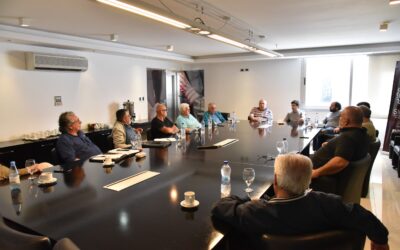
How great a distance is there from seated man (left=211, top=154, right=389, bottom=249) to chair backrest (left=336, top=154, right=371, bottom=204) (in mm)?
1248

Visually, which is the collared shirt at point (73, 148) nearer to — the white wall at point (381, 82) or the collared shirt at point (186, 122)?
the collared shirt at point (186, 122)

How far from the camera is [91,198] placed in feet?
5.90

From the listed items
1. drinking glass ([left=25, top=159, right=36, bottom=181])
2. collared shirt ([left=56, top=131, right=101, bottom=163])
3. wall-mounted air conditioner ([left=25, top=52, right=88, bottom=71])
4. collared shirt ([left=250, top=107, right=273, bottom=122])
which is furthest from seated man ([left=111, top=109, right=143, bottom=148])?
collared shirt ([left=250, top=107, right=273, bottom=122])

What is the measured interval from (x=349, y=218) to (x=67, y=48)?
5.81 m

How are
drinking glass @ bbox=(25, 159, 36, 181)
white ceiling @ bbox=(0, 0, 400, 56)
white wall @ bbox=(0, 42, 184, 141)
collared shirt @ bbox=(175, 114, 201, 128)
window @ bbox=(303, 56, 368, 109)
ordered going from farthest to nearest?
window @ bbox=(303, 56, 368, 109) < collared shirt @ bbox=(175, 114, 201, 128) < white wall @ bbox=(0, 42, 184, 141) < white ceiling @ bbox=(0, 0, 400, 56) < drinking glass @ bbox=(25, 159, 36, 181)

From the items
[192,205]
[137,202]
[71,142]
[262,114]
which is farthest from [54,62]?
[192,205]

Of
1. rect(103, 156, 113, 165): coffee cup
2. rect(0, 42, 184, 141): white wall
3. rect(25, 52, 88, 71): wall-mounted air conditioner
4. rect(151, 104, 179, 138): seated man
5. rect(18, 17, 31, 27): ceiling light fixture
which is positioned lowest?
rect(103, 156, 113, 165): coffee cup

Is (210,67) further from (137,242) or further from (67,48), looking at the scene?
(137,242)

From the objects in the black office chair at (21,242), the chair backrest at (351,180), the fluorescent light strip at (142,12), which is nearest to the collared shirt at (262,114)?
the chair backrest at (351,180)

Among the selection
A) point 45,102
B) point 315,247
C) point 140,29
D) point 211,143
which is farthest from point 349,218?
point 45,102

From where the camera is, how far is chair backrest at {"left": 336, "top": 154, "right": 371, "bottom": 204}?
101 inches

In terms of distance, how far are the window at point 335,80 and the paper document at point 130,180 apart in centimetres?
681

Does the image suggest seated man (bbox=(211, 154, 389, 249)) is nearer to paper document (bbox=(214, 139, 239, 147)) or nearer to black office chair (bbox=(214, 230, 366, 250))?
black office chair (bbox=(214, 230, 366, 250))

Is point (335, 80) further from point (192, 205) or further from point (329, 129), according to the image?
point (192, 205)
